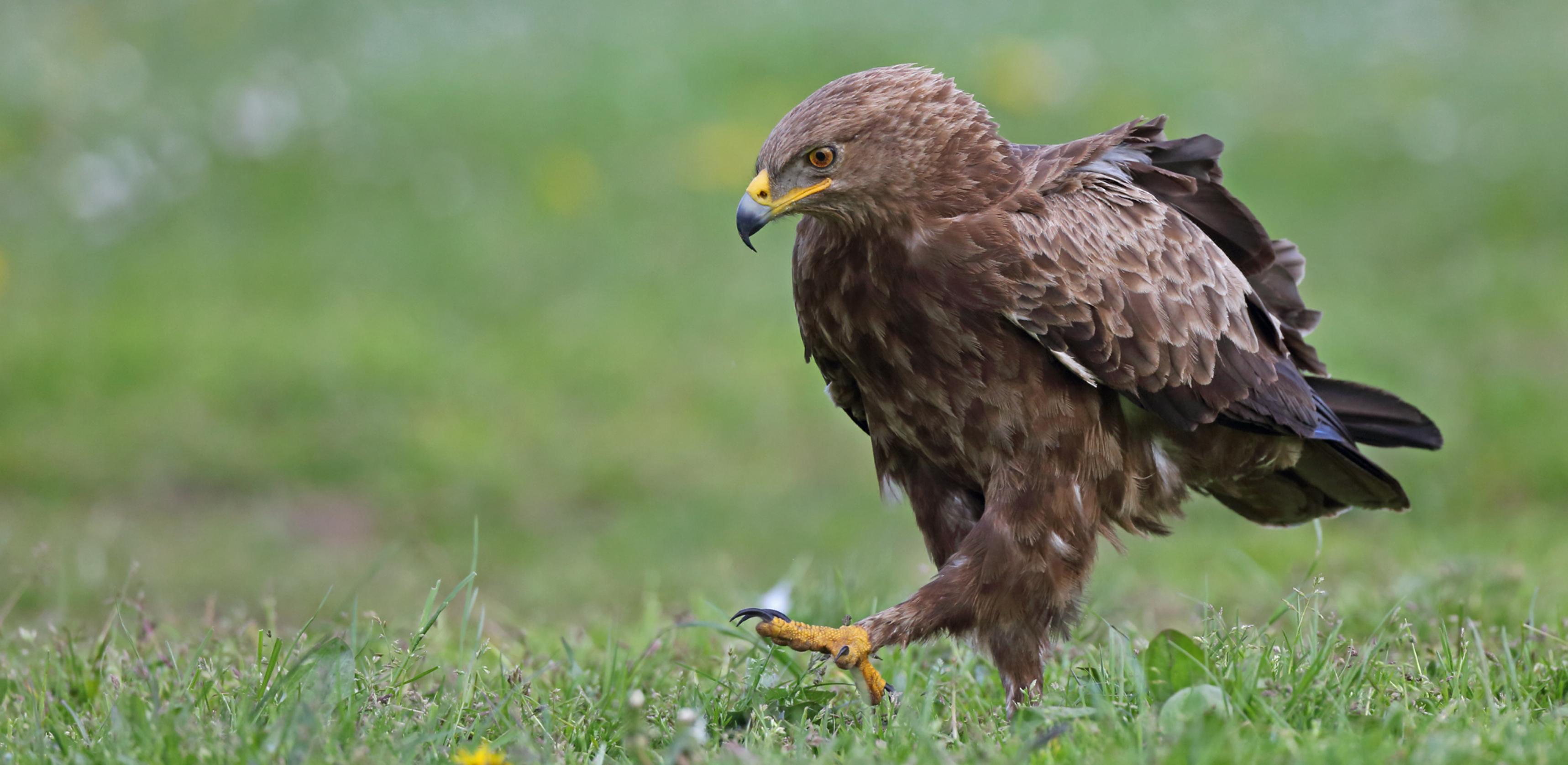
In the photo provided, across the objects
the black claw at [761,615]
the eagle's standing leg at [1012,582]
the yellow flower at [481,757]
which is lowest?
the yellow flower at [481,757]

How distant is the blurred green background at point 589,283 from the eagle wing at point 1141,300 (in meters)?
1.07

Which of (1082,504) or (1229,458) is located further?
(1229,458)

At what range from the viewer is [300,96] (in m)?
11.4

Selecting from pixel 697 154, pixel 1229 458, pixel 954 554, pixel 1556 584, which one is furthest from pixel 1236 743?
pixel 697 154

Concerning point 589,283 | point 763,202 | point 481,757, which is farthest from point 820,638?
point 589,283

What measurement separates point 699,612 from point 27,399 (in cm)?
549

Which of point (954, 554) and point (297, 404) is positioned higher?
point (297, 404)

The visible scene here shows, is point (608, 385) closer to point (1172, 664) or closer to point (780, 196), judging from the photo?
point (780, 196)

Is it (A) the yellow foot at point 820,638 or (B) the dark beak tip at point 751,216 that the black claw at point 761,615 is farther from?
(B) the dark beak tip at point 751,216

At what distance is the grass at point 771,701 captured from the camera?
117 inches

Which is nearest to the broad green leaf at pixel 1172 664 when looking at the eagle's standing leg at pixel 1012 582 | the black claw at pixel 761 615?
the eagle's standing leg at pixel 1012 582

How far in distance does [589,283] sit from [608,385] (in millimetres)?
1201

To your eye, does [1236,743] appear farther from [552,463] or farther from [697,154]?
[697,154]

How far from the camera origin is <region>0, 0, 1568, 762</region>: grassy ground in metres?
3.50
